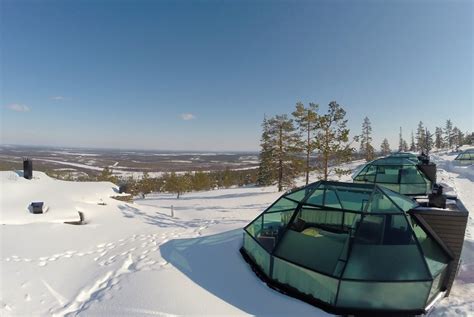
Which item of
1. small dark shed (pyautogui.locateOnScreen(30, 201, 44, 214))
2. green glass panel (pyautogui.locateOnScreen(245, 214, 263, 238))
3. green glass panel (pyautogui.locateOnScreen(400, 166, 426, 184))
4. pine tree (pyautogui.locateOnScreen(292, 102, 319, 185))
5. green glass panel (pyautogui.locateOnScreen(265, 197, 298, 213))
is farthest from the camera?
pine tree (pyautogui.locateOnScreen(292, 102, 319, 185))

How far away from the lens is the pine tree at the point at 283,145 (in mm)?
26531

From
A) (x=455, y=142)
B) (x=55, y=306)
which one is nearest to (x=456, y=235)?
(x=55, y=306)

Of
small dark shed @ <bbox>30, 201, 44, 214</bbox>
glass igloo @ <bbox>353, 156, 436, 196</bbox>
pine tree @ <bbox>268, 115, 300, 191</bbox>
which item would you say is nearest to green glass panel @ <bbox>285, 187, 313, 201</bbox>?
small dark shed @ <bbox>30, 201, 44, 214</bbox>

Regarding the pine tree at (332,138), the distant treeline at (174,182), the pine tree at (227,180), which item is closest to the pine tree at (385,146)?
the distant treeline at (174,182)

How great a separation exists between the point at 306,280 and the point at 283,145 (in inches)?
870

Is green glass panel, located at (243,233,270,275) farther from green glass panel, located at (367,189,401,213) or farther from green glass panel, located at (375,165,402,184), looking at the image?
green glass panel, located at (375,165,402,184)

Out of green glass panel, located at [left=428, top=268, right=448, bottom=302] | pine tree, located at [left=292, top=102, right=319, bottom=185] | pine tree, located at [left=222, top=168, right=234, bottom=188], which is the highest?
pine tree, located at [left=292, top=102, right=319, bottom=185]

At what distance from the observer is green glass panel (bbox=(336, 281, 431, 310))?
188 inches

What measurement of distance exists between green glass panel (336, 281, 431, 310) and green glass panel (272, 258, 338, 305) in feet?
0.59

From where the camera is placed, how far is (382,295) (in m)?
4.81

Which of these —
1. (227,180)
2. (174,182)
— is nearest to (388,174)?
(174,182)

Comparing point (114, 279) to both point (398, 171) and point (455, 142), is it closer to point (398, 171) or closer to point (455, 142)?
point (398, 171)

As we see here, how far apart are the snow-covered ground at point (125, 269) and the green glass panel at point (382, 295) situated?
0.59 m

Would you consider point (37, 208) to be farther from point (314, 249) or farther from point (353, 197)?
point (353, 197)
